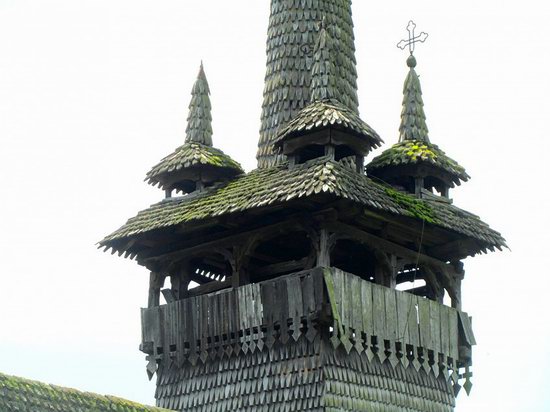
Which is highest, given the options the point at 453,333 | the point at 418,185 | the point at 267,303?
the point at 418,185

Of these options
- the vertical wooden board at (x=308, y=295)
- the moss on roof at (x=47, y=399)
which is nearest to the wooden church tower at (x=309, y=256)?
the vertical wooden board at (x=308, y=295)

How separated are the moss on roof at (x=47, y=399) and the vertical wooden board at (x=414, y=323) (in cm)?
594

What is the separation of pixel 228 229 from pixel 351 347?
3.63m

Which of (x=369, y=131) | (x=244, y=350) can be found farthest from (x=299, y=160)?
(x=244, y=350)

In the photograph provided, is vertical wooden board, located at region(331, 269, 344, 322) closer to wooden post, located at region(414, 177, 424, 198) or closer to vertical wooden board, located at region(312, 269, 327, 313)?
vertical wooden board, located at region(312, 269, 327, 313)

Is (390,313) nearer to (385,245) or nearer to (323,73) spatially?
(385,245)

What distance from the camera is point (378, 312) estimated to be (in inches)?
1339

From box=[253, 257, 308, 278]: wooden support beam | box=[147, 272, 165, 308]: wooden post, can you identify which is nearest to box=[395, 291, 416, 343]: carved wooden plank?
box=[253, 257, 308, 278]: wooden support beam

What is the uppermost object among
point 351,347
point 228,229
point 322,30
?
point 322,30

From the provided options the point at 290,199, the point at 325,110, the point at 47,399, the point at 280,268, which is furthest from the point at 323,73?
the point at 47,399

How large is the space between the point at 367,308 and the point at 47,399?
666 cm

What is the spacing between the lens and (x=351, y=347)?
33.2 meters

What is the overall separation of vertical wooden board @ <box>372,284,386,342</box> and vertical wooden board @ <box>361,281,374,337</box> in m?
0.12

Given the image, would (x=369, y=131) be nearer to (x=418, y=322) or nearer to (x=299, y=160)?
(x=299, y=160)
